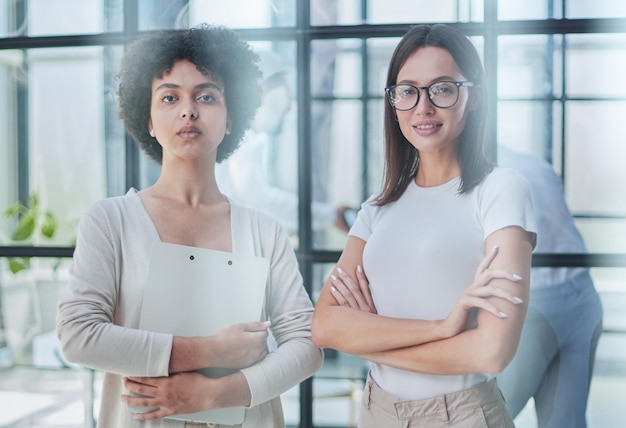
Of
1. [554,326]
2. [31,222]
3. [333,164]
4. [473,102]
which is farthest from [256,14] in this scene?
[554,326]

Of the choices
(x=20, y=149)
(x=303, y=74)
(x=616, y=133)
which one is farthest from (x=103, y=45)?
(x=616, y=133)

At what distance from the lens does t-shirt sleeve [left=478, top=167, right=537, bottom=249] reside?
1507 millimetres

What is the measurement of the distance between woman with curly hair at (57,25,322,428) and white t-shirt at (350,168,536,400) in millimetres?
255

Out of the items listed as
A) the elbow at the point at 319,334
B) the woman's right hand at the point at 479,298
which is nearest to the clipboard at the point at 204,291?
the elbow at the point at 319,334

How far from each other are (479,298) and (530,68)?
0.86 m

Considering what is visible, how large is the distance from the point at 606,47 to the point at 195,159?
47.0 inches

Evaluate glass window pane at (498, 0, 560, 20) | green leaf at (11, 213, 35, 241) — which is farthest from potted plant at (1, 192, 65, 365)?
glass window pane at (498, 0, 560, 20)

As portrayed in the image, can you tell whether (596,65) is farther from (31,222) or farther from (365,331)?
(31,222)

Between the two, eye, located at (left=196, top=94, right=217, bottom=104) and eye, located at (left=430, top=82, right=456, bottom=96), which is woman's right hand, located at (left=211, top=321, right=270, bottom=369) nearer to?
eye, located at (left=196, top=94, right=217, bottom=104)

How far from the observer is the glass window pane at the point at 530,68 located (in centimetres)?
199

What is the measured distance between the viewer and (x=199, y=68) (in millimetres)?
1745

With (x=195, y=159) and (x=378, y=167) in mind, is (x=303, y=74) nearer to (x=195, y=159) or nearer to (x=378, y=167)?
(x=378, y=167)

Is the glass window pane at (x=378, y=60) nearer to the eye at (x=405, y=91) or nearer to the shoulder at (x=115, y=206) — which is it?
the eye at (x=405, y=91)

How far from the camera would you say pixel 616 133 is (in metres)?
1.98
